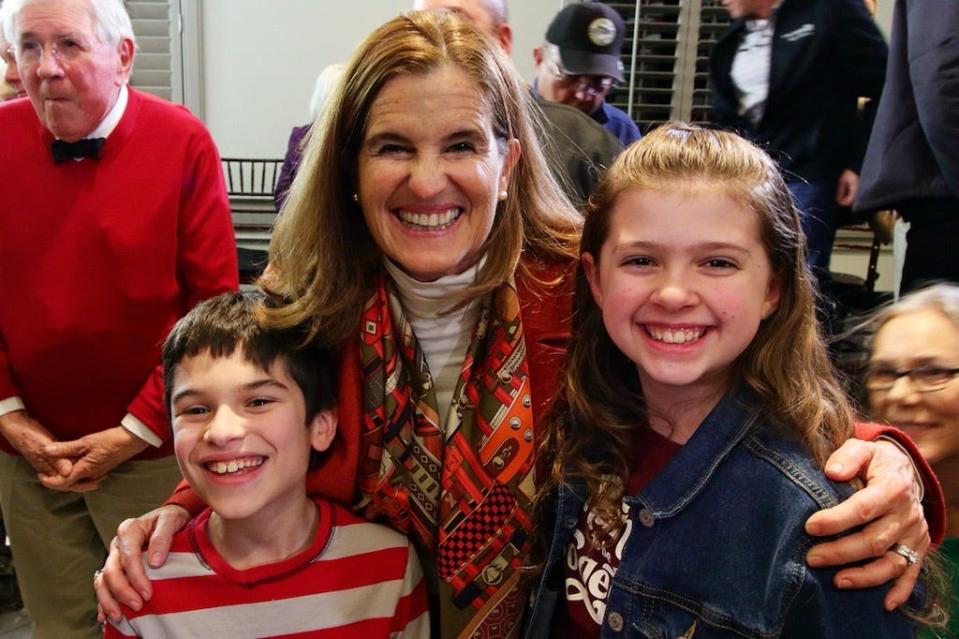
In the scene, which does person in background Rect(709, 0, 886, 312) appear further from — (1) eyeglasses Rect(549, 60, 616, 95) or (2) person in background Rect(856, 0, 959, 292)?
(1) eyeglasses Rect(549, 60, 616, 95)

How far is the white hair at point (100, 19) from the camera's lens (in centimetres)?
188

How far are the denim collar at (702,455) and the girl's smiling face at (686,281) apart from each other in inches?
2.6

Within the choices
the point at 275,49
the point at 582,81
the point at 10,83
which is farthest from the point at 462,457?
the point at 275,49

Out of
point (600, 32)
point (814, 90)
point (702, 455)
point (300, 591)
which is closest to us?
point (702, 455)

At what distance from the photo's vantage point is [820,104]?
2.41m

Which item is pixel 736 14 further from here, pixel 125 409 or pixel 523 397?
pixel 125 409

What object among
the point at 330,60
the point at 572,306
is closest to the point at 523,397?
the point at 572,306

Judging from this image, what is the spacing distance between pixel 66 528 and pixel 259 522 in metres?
0.98

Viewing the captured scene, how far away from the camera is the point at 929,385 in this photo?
1429 mm

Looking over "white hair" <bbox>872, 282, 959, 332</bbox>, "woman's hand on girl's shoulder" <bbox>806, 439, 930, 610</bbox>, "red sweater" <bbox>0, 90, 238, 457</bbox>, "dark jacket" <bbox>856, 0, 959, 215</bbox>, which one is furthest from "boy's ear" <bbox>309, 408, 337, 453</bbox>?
"dark jacket" <bbox>856, 0, 959, 215</bbox>

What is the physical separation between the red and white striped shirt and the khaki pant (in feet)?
2.30

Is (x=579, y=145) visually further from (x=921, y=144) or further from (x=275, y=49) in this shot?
(x=275, y=49)

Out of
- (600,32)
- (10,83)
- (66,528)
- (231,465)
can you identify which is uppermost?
(600,32)

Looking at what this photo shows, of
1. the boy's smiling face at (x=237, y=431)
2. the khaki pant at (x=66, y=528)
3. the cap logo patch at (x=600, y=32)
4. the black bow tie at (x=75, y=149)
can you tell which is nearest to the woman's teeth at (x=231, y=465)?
the boy's smiling face at (x=237, y=431)
